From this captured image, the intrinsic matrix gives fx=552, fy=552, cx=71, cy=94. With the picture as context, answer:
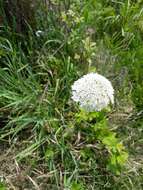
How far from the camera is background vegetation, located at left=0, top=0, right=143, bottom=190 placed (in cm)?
296

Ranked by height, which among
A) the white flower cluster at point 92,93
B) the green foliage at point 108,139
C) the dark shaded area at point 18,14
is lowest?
the green foliage at point 108,139

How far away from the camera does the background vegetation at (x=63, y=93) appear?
2965 mm

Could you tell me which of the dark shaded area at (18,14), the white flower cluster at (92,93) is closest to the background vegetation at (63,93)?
the dark shaded area at (18,14)

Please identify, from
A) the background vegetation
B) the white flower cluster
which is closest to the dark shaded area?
the background vegetation

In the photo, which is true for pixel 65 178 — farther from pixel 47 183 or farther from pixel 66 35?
pixel 66 35

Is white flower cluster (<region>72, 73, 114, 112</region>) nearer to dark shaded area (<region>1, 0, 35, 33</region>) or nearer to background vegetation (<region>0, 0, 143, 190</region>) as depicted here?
background vegetation (<region>0, 0, 143, 190</region>)

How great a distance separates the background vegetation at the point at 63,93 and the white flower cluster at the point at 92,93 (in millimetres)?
170

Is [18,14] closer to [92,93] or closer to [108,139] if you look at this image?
[92,93]

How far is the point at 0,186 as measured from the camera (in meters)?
2.81

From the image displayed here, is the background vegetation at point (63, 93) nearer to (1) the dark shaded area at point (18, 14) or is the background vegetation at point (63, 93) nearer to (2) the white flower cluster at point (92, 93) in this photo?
(1) the dark shaded area at point (18, 14)

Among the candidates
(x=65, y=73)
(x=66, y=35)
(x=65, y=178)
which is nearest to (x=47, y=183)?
(x=65, y=178)

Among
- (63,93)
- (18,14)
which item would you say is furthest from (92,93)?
(18,14)

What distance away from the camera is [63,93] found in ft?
10.5

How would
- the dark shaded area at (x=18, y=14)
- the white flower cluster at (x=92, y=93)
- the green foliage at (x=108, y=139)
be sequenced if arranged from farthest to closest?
the dark shaded area at (x=18, y=14) → the green foliage at (x=108, y=139) → the white flower cluster at (x=92, y=93)
